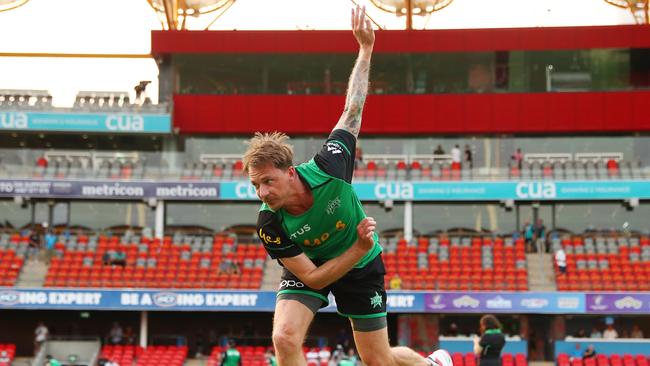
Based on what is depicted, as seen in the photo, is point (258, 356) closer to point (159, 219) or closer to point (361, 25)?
point (159, 219)

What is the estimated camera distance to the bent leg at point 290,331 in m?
7.68

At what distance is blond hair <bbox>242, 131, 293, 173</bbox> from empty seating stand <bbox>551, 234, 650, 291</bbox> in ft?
84.1

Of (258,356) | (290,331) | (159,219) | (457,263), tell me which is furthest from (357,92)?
(159,219)

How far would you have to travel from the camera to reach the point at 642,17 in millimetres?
39875

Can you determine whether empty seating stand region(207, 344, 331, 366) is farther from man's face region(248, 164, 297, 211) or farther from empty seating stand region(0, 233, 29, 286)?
man's face region(248, 164, 297, 211)

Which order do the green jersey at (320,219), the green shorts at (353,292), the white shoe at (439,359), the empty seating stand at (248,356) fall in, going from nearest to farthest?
the green jersey at (320,219)
the green shorts at (353,292)
the white shoe at (439,359)
the empty seating stand at (248,356)

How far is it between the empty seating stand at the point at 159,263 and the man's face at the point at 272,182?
25136mm

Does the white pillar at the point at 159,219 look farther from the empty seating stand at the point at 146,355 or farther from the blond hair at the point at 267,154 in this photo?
the blond hair at the point at 267,154

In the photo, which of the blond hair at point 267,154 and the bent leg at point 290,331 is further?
the bent leg at point 290,331

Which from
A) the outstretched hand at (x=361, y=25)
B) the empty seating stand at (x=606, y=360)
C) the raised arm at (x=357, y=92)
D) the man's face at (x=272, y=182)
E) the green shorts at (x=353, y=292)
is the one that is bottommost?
the empty seating stand at (x=606, y=360)

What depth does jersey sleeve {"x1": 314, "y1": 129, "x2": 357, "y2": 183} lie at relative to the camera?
7758 millimetres

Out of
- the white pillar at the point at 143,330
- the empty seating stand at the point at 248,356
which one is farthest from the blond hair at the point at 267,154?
the white pillar at the point at 143,330

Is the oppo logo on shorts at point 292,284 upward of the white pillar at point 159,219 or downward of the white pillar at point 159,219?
downward

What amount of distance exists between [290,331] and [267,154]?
54.4 inches
